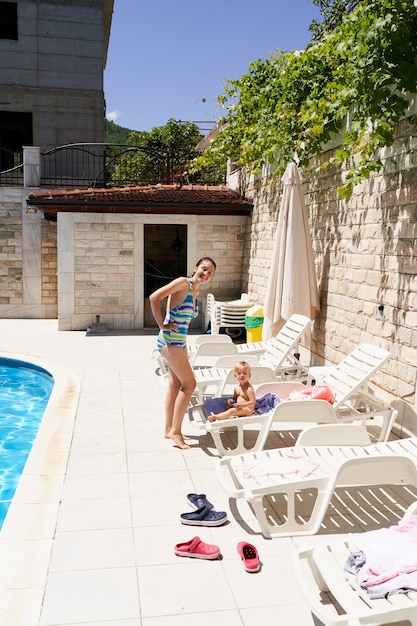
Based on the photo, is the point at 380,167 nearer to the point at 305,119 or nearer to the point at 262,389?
the point at 305,119

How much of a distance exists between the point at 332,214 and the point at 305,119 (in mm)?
1359

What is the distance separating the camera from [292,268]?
8188mm

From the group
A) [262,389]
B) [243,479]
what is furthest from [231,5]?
[243,479]

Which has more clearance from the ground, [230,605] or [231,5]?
[231,5]

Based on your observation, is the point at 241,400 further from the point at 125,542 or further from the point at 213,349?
the point at 213,349

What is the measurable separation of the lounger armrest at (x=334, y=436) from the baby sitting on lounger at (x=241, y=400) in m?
1.00

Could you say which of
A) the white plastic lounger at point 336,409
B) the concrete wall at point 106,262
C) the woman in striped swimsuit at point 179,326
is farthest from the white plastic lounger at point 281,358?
the concrete wall at point 106,262

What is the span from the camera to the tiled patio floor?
10.7 feet

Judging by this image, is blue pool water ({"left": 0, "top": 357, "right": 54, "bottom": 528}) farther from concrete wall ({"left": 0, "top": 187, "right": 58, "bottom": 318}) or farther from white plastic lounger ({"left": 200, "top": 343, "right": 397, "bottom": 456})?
concrete wall ({"left": 0, "top": 187, "right": 58, "bottom": 318})

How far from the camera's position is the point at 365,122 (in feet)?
21.0

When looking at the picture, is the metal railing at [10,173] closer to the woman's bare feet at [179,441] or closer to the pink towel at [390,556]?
the woman's bare feet at [179,441]

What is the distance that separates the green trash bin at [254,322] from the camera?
35.0ft

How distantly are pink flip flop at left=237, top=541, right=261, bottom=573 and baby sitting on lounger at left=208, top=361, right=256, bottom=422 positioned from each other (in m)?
1.82

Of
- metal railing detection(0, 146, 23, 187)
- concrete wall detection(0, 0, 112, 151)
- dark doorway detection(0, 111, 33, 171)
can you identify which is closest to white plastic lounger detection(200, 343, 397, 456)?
metal railing detection(0, 146, 23, 187)
